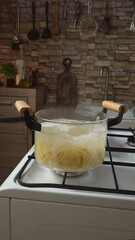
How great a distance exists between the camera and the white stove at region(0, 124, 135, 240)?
0.60 metres

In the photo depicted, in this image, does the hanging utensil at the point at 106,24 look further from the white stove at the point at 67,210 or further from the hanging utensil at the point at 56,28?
the white stove at the point at 67,210

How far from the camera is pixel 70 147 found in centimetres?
66

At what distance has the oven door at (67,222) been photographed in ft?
1.98

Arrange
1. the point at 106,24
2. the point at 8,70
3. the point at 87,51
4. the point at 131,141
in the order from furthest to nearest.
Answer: the point at 87,51
the point at 106,24
the point at 8,70
the point at 131,141

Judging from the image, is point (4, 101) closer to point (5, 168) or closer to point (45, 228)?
point (5, 168)

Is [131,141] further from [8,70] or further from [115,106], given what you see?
[8,70]

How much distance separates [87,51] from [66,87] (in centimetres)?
→ 36

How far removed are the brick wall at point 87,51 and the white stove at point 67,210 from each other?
72.6 inches

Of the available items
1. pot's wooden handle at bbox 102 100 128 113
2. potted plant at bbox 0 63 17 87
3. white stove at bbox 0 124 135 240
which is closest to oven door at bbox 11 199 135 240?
white stove at bbox 0 124 135 240

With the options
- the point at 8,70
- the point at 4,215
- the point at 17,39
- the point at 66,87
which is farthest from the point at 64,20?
the point at 4,215

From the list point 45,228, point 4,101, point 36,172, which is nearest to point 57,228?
point 45,228

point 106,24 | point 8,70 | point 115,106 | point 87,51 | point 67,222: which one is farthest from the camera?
point 87,51

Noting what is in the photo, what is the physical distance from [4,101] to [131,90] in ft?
3.61

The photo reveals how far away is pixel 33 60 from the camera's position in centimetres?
249
